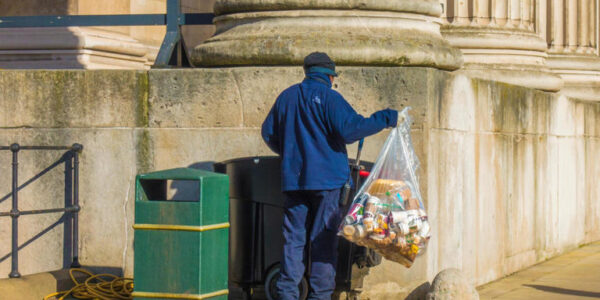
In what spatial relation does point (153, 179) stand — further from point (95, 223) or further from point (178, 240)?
point (95, 223)

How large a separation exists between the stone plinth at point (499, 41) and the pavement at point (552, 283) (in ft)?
6.68

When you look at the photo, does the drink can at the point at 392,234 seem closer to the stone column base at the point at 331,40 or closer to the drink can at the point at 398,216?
the drink can at the point at 398,216

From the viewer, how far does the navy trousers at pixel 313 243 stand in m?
6.79

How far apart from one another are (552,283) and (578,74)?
673cm

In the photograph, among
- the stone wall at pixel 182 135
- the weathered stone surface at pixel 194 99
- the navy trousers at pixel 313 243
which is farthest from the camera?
the weathered stone surface at pixel 194 99

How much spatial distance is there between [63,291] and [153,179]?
1482 mm

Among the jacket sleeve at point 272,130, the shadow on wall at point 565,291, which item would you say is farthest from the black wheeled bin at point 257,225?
the shadow on wall at point 565,291

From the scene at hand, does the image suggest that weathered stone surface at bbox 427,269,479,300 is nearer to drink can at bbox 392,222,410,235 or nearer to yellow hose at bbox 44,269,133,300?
drink can at bbox 392,222,410,235

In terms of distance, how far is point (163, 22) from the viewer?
9.62m

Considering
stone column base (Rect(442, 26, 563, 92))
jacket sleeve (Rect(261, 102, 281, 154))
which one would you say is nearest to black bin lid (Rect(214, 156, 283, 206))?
jacket sleeve (Rect(261, 102, 281, 154))

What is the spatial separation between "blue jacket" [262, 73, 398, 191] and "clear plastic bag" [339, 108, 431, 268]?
191mm

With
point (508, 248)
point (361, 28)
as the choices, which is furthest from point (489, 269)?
point (361, 28)

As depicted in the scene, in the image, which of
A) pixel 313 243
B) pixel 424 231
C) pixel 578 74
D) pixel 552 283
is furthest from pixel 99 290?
pixel 578 74

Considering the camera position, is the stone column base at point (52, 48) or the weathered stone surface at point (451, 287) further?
the stone column base at point (52, 48)
